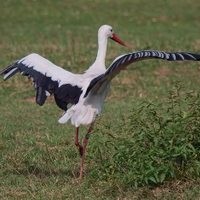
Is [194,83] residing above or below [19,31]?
below

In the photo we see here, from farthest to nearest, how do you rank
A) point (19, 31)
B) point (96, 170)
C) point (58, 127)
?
1. point (19, 31)
2. point (58, 127)
3. point (96, 170)

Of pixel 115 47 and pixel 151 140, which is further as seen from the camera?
pixel 115 47

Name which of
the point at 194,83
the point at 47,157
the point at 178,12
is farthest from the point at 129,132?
the point at 178,12

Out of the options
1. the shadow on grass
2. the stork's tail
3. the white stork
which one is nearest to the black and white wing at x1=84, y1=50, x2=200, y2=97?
the white stork

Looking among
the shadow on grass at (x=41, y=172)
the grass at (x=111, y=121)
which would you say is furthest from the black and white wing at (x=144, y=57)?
the shadow on grass at (x=41, y=172)

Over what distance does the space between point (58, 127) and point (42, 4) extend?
14.5m

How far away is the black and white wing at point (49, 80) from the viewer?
256 inches

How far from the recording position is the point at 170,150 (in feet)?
18.3

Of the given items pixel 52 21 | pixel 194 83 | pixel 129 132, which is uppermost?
pixel 52 21

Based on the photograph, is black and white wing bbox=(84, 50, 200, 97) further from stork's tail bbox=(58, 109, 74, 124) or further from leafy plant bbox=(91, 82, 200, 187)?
stork's tail bbox=(58, 109, 74, 124)

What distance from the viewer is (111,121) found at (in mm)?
9125

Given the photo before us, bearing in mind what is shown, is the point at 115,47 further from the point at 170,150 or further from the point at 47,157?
the point at 170,150

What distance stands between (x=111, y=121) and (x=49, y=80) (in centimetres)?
252

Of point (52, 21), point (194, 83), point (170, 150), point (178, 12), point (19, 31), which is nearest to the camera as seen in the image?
point (170, 150)
